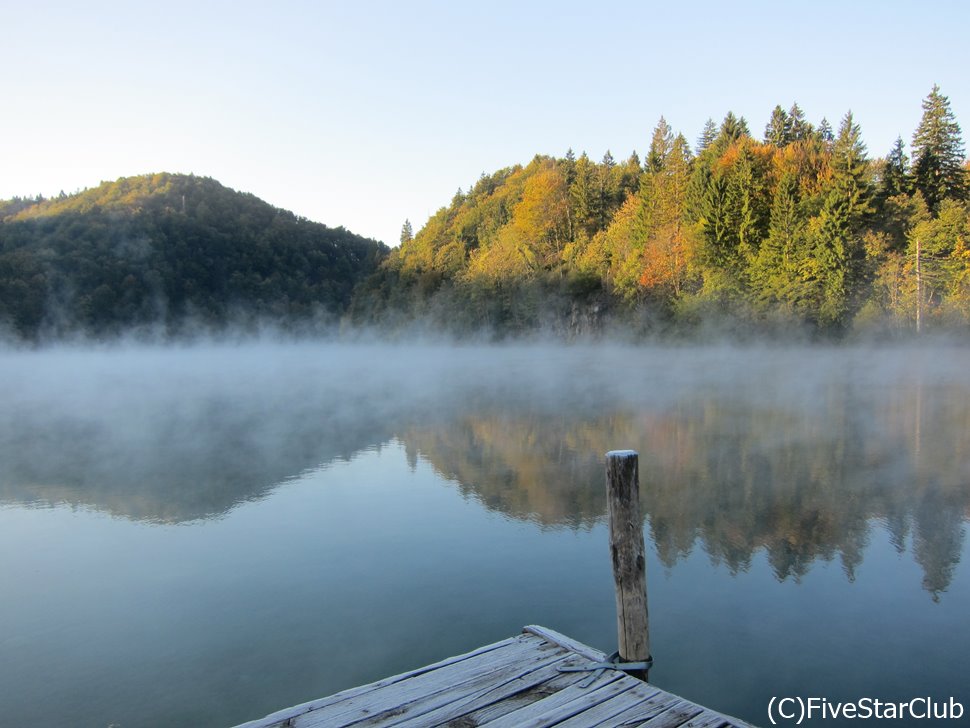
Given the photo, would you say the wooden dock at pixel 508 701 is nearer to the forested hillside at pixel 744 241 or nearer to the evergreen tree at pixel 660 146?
the forested hillside at pixel 744 241

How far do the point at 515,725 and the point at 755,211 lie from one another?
45.6 metres

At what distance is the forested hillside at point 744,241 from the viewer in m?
38.2

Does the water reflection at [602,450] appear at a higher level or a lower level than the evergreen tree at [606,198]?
lower

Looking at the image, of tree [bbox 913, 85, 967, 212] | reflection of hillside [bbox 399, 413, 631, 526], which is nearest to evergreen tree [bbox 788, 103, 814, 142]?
tree [bbox 913, 85, 967, 212]

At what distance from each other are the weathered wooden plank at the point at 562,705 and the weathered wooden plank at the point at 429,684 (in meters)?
0.41

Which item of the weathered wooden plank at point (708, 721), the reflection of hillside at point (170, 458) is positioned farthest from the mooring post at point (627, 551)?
the reflection of hillside at point (170, 458)

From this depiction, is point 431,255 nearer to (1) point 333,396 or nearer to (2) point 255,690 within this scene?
(1) point 333,396

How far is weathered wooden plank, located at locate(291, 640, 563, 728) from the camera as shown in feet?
12.8

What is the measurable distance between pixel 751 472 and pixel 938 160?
4370cm

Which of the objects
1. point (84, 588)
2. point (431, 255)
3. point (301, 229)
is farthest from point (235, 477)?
point (301, 229)

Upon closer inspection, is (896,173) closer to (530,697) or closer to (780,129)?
(780,129)

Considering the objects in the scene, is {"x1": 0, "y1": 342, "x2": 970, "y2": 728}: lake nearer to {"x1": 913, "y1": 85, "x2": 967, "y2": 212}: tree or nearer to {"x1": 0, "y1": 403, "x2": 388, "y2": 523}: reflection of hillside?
{"x1": 0, "y1": 403, "x2": 388, "y2": 523}: reflection of hillside

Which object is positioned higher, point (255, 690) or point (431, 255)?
point (431, 255)

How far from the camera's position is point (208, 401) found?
27391 mm
